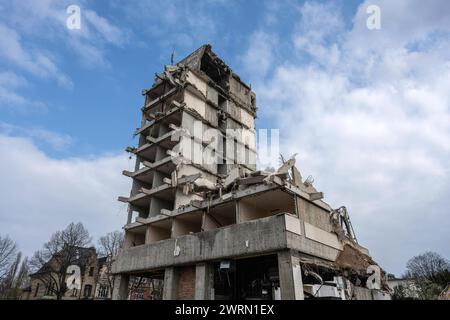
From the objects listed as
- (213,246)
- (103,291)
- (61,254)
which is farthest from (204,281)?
(103,291)

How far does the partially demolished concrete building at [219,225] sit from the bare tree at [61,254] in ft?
61.4

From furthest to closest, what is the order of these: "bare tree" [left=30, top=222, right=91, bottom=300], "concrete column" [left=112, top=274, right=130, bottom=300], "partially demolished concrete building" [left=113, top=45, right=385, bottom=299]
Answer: "bare tree" [left=30, top=222, right=91, bottom=300] → "concrete column" [left=112, top=274, right=130, bottom=300] → "partially demolished concrete building" [left=113, top=45, right=385, bottom=299]

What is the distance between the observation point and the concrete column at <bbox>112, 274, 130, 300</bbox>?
90.8ft

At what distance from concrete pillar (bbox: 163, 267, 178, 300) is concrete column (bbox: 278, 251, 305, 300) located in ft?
30.1

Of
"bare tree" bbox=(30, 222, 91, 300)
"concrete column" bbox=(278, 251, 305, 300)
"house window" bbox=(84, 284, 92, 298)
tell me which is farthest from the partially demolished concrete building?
"house window" bbox=(84, 284, 92, 298)

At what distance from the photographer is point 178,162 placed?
30.0m

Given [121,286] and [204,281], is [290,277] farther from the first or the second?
[121,286]

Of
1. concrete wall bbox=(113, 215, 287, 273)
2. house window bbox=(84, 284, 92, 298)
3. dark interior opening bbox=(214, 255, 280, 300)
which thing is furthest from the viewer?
house window bbox=(84, 284, 92, 298)

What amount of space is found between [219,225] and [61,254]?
31464 millimetres

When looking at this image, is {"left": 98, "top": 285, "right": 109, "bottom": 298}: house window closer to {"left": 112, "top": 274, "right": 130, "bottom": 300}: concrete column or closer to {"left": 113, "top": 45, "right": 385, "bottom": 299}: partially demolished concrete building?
{"left": 113, "top": 45, "right": 385, "bottom": 299}: partially demolished concrete building
